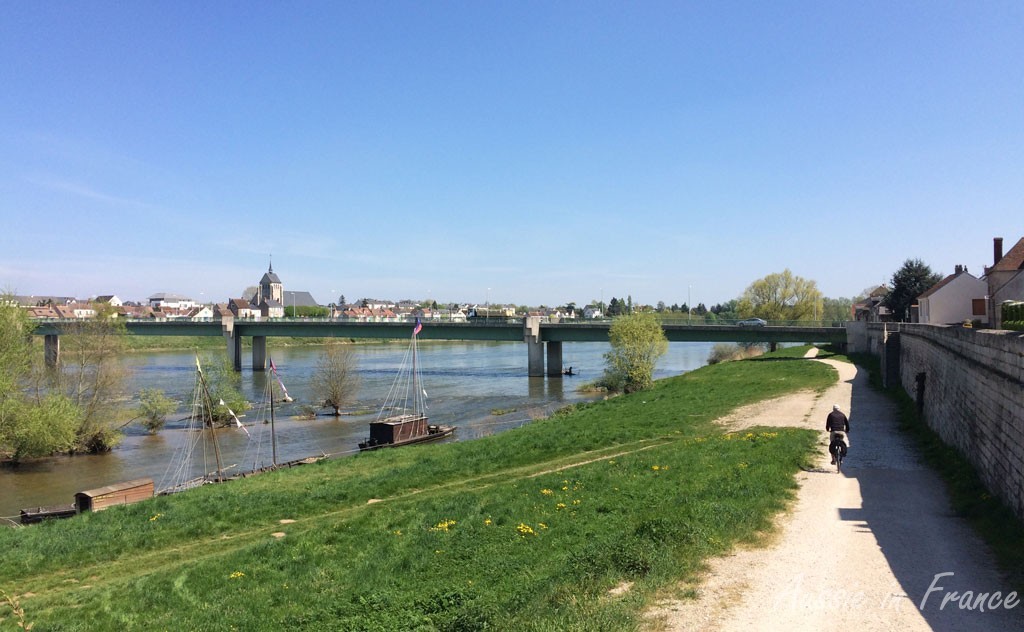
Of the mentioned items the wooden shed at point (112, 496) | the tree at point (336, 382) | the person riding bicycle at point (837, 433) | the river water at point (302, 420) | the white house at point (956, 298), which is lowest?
the river water at point (302, 420)

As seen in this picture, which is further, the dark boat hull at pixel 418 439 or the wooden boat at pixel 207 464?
the dark boat hull at pixel 418 439

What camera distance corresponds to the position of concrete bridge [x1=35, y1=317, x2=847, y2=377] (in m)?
71.4

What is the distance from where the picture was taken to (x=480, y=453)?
86.6 feet

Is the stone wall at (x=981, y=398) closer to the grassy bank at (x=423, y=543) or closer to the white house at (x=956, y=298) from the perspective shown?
the grassy bank at (x=423, y=543)

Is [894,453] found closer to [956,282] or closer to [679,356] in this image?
[956,282]

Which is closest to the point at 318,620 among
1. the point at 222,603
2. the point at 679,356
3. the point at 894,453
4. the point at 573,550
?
the point at 222,603

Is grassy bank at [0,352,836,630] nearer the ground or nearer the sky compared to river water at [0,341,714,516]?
nearer the sky

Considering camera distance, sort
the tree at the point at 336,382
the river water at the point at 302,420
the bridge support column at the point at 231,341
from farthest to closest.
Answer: the bridge support column at the point at 231,341, the tree at the point at 336,382, the river water at the point at 302,420

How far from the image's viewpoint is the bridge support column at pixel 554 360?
8156 cm

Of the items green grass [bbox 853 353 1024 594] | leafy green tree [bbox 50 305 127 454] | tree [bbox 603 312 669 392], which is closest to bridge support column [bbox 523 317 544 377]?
tree [bbox 603 312 669 392]

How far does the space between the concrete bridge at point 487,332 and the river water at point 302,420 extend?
13.9 feet

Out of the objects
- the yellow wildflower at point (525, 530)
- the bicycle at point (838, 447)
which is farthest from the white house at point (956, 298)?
the yellow wildflower at point (525, 530)

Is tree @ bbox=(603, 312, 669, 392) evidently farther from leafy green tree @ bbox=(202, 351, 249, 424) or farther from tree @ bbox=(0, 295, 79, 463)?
tree @ bbox=(0, 295, 79, 463)

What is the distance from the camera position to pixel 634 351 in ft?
181
